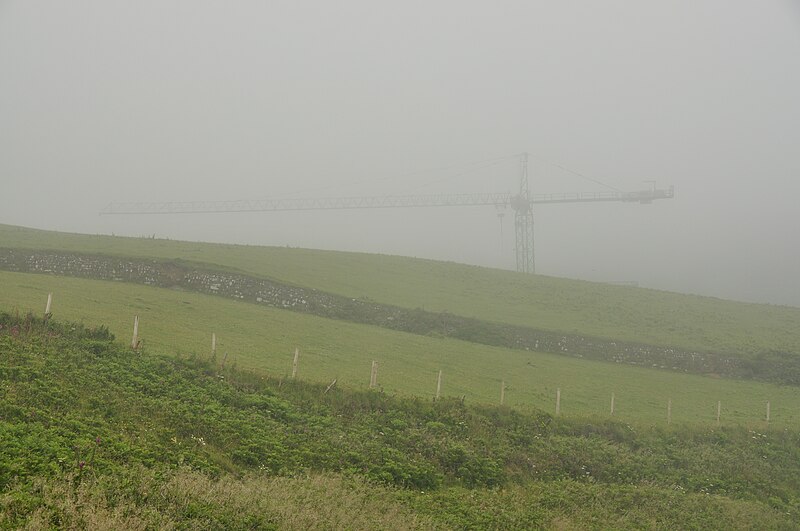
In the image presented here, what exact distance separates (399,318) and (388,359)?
13.5m

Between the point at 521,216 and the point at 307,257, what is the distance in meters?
65.3

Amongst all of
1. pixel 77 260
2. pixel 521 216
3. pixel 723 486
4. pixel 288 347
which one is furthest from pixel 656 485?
pixel 521 216

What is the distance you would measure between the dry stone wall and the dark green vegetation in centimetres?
1887

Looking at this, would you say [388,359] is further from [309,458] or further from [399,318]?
[309,458]

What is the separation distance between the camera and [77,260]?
145 feet

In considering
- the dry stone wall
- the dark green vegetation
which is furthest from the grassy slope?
the dark green vegetation

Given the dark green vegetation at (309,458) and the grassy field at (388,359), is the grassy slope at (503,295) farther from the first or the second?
the dark green vegetation at (309,458)

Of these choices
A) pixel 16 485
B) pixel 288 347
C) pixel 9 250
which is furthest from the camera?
pixel 9 250

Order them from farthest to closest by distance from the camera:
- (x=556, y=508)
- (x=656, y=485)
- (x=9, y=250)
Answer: (x=9, y=250) → (x=656, y=485) → (x=556, y=508)

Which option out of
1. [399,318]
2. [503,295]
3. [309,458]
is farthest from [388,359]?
[503,295]

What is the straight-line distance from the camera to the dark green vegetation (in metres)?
11.7

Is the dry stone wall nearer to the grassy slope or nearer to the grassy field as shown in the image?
the grassy slope

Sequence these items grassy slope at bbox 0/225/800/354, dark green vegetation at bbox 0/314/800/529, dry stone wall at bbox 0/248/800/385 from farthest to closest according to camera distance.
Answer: grassy slope at bbox 0/225/800/354 → dry stone wall at bbox 0/248/800/385 → dark green vegetation at bbox 0/314/800/529

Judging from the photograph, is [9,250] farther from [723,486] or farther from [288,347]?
[723,486]
